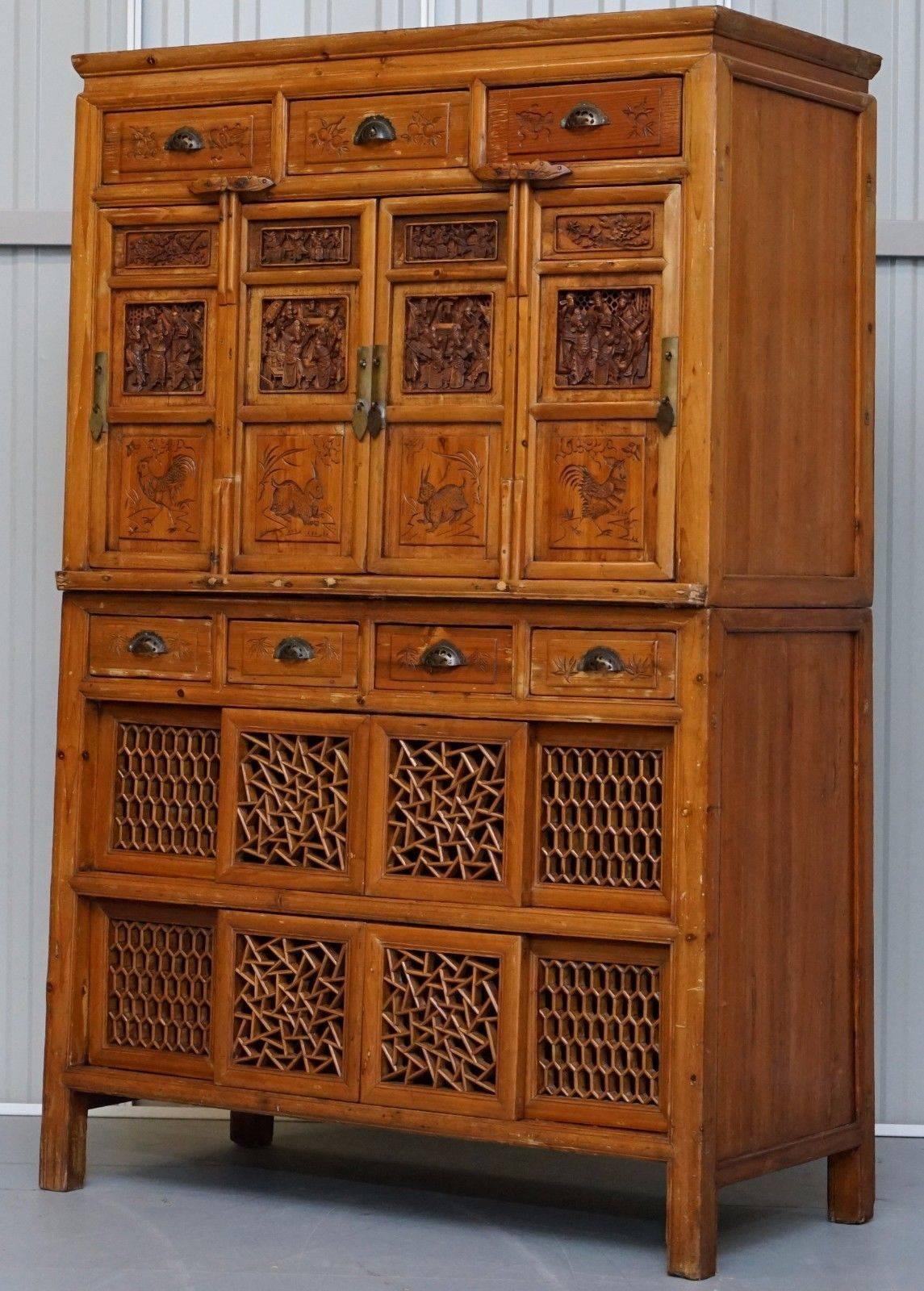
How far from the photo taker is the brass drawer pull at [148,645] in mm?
4629

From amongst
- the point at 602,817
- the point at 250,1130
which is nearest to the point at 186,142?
the point at 602,817

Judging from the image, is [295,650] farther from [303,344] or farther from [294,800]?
[303,344]

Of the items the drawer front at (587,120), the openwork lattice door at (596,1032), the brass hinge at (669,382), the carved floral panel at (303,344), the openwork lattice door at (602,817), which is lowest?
the openwork lattice door at (596,1032)

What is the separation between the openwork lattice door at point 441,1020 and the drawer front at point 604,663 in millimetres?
534

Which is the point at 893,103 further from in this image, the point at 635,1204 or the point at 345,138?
the point at 635,1204

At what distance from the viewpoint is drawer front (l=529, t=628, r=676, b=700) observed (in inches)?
164

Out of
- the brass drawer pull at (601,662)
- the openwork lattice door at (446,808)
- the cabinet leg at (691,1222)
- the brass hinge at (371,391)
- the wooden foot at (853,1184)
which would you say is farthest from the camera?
the wooden foot at (853,1184)

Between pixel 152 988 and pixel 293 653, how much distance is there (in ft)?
2.75

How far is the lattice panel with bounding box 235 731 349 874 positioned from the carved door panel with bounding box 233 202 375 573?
382 millimetres

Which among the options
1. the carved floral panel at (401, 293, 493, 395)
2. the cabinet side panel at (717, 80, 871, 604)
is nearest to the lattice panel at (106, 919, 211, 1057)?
the carved floral panel at (401, 293, 493, 395)

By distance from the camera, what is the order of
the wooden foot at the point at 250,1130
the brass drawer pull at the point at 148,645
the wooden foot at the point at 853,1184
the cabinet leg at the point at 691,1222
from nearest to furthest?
the cabinet leg at the point at 691,1222 → the wooden foot at the point at 853,1184 → the brass drawer pull at the point at 148,645 → the wooden foot at the point at 250,1130

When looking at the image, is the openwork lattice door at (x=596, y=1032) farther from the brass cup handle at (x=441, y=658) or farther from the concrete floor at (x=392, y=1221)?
the brass cup handle at (x=441, y=658)

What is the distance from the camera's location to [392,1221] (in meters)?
4.51

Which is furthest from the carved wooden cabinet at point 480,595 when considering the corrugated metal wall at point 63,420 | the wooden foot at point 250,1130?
the corrugated metal wall at point 63,420
